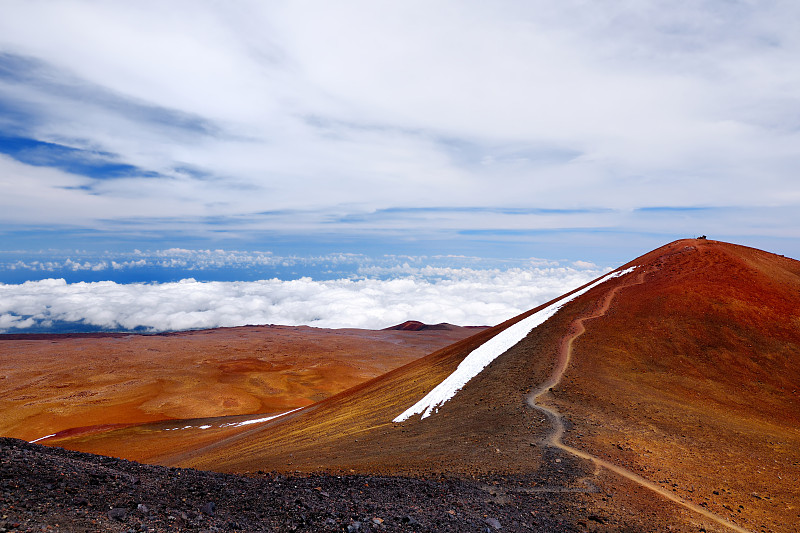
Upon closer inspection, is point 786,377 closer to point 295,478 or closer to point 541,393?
point 541,393

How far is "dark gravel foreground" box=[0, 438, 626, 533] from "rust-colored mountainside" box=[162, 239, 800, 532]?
105cm

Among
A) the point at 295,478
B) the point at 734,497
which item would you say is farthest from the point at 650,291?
the point at 295,478

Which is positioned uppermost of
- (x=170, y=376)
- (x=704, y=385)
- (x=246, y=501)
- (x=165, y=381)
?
(x=246, y=501)

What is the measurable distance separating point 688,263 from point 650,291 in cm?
682

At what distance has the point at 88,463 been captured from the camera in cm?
1117

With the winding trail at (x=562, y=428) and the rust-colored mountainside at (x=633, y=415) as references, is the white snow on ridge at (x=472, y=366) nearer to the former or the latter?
the rust-colored mountainside at (x=633, y=415)

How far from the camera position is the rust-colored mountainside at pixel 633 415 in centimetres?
1278

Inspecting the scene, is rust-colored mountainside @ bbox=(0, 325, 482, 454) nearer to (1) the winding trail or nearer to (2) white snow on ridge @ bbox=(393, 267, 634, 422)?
(2) white snow on ridge @ bbox=(393, 267, 634, 422)

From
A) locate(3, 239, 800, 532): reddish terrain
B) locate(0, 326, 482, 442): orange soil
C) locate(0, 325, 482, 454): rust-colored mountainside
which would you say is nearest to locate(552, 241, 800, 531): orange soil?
locate(3, 239, 800, 532): reddish terrain

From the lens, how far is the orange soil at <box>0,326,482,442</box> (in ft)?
203

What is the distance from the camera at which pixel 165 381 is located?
85.6m

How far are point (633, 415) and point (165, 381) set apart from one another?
92860 mm

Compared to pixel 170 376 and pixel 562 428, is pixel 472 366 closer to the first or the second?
pixel 562 428

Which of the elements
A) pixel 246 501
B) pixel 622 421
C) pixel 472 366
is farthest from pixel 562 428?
pixel 246 501
